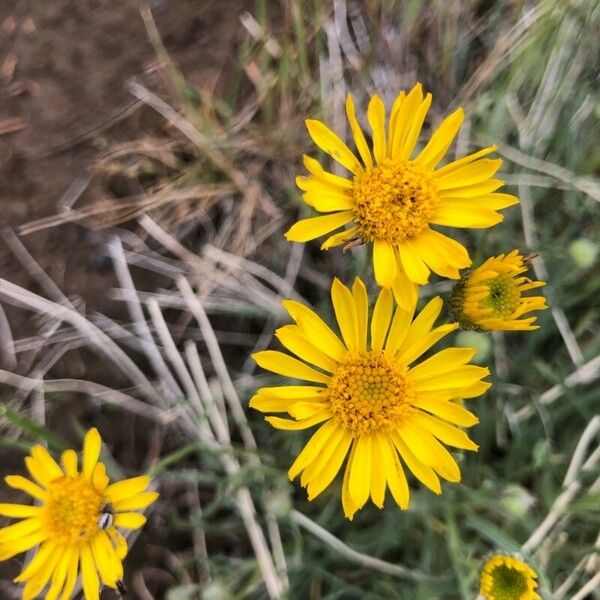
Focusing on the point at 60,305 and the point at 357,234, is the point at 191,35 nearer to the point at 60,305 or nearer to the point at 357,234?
the point at 60,305

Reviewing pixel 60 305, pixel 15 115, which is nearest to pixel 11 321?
pixel 60 305

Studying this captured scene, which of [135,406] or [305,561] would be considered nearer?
[305,561]

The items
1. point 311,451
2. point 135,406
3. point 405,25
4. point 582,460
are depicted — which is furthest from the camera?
point 405,25

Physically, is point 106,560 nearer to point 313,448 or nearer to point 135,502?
point 135,502

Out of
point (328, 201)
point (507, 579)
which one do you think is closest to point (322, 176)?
point (328, 201)

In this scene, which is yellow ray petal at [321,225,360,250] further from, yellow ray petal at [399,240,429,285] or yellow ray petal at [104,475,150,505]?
yellow ray petal at [104,475,150,505]

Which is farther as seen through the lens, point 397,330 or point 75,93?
point 75,93

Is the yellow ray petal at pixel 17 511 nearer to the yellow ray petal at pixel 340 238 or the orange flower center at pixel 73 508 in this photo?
the orange flower center at pixel 73 508
